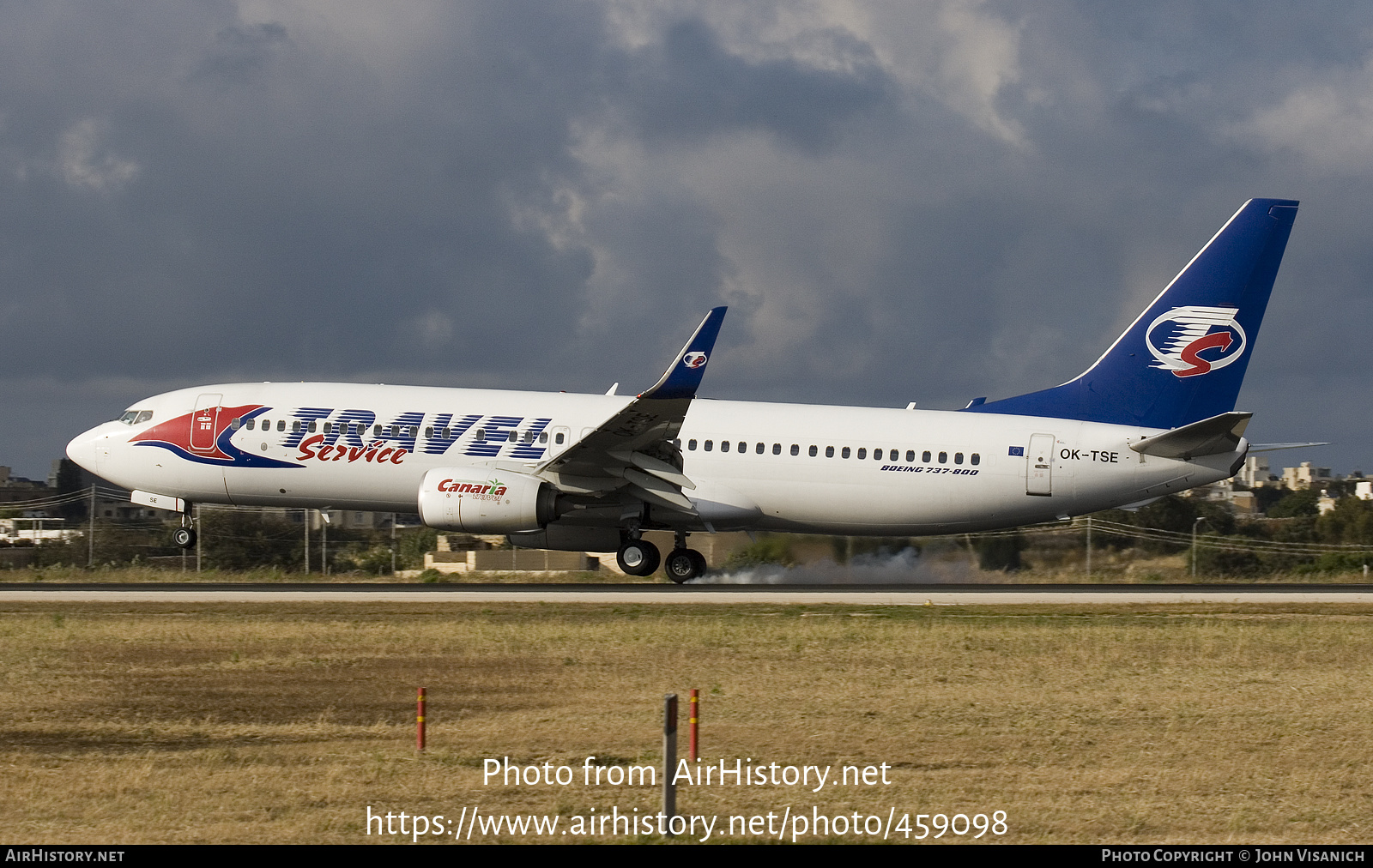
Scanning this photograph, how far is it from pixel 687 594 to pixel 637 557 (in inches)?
147

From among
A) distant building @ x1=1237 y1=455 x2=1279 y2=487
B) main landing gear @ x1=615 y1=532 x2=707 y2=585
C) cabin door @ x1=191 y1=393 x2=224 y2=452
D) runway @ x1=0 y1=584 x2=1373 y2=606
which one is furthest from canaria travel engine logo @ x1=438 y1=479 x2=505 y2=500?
distant building @ x1=1237 y1=455 x2=1279 y2=487

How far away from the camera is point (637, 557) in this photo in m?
34.2

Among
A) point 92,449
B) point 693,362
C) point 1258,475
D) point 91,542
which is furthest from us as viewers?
point 1258,475

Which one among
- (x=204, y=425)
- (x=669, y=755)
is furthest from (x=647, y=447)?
(x=669, y=755)

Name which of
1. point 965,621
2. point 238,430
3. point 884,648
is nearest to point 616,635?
point 884,648

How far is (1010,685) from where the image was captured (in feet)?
61.4

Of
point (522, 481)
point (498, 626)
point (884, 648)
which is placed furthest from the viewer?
point (522, 481)

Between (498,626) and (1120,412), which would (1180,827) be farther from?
(1120,412)

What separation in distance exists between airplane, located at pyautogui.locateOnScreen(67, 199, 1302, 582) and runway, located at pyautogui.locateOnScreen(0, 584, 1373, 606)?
162cm

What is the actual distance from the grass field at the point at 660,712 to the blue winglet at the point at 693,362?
5.07 m

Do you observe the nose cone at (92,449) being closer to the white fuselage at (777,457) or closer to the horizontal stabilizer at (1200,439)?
the white fuselage at (777,457)

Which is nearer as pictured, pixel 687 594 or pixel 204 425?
pixel 687 594

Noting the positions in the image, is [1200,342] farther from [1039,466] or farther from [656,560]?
[656,560]
